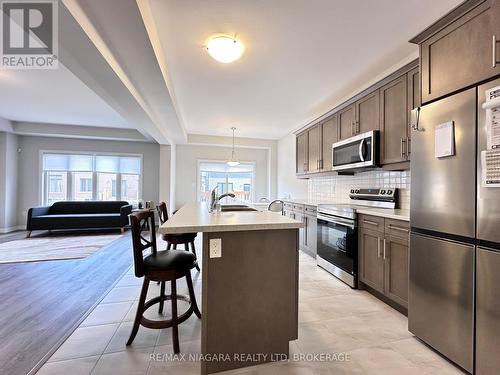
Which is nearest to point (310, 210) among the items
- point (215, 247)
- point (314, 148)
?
point (314, 148)

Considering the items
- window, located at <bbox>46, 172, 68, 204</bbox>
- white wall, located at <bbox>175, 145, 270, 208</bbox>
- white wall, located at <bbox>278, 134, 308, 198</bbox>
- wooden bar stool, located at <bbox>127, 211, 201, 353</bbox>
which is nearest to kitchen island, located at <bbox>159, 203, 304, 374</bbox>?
wooden bar stool, located at <bbox>127, 211, 201, 353</bbox>

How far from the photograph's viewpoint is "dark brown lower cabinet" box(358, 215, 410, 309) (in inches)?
84.9

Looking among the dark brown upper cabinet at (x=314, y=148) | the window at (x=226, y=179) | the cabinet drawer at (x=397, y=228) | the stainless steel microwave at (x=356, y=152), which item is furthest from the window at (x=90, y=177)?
the cabinet drawer at (x=397, y=228)

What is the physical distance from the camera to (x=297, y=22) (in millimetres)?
2074

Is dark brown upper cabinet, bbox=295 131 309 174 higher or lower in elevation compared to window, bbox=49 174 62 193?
higher

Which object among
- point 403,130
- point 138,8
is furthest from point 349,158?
point 138,8

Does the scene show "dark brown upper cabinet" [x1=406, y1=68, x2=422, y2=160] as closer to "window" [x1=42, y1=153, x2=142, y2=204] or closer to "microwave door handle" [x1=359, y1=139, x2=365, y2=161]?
"microwave door handle" [x1=359, y1=139, x2=365, y2=161]

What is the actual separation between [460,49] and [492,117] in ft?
1.80

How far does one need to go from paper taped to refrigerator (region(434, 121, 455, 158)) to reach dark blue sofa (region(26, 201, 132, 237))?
6165 millimetres

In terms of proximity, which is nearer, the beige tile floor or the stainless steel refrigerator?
the stainless steel refrigerator

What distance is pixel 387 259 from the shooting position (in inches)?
91.7

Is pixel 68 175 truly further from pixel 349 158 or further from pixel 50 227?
pixel 349 158

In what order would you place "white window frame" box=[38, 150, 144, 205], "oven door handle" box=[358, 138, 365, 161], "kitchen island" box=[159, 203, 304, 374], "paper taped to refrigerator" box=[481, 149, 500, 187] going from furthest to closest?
"white window frame" box=[38, 150, 144, 205], "oven door handle" box=[358, 138, 365, 161], "kitchen island" box=[159, 203, 304, 374], "paper taped to refrigerator" box=[481, 149, 500, 187]

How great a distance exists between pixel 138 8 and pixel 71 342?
8.17ft
